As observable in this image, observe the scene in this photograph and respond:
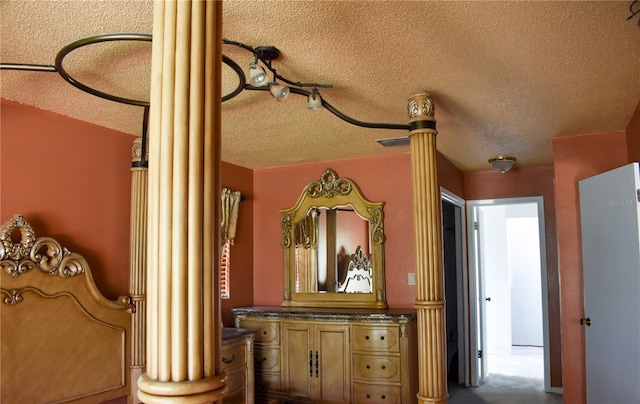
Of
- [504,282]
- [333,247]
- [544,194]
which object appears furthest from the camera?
[504,282]

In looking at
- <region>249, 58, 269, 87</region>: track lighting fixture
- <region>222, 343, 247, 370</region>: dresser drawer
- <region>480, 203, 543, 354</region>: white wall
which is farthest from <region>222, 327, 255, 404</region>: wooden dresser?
<region>480, 203, 543, 354</region>: white wall

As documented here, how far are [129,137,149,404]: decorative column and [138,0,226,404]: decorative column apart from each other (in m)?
2.69

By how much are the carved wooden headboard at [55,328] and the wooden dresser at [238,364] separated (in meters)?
0.68

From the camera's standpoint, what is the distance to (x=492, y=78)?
2881mm

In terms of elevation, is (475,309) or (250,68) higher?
(250,68)

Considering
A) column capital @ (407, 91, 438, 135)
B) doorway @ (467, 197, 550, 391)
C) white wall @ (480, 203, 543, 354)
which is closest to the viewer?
column capital @ (407, 91, 438, 135)

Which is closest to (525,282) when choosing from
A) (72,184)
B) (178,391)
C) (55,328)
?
(72,184)

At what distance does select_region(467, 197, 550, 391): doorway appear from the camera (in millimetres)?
5838

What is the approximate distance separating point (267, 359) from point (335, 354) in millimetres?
660

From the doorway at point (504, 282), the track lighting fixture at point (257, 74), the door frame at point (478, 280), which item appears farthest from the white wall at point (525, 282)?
the track lighting fixture at point (257, 74)

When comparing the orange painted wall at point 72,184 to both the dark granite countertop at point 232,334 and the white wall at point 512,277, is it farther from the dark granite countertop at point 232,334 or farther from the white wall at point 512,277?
the white wall at point 512,277

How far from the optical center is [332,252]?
520 cm

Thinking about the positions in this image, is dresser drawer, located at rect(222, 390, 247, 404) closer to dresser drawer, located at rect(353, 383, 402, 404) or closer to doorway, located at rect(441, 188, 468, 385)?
dresser drawer, located at rect(353, 383, 402, 404)

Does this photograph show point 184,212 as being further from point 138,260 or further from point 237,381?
point 237,381
